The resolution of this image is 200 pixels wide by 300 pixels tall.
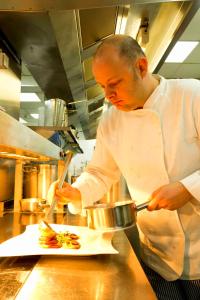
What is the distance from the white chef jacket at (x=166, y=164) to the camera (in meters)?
1.13

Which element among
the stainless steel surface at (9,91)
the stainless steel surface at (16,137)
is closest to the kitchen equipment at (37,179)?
the stainless steel surface at (9,91)

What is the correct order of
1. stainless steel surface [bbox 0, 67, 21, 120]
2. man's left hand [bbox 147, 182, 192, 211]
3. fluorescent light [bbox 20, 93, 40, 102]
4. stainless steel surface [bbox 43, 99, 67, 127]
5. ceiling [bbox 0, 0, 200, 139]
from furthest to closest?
fluorescent light [bbox 20, 93, 40, 102] → stainless steel surface [bbox 43, 99, 67, 127] → stainless steel surface [bbox 0, 67, 21, 120] → ceiling [bbox 0, 0, 200, 139] → man's left hand [bbox 147, 182, 192, 211]

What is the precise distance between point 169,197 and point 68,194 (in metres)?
0.50

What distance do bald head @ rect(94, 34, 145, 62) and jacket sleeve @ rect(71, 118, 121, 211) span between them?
42 centimetres

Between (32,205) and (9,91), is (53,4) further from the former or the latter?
(32,205)

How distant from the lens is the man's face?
1.11 meters

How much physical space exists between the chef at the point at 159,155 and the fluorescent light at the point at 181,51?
2.59 m

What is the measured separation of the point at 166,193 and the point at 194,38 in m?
3.05

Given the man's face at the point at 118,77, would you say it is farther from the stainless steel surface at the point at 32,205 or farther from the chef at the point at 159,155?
the stainless steel surface at the point at 32,205

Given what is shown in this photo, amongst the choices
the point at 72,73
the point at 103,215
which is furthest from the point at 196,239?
the point at 72,73

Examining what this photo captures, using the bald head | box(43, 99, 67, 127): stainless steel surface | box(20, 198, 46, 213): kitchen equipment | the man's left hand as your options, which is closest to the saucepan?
the man's left hand

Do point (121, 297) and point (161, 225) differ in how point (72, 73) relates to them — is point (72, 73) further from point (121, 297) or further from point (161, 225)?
point (121, 297)

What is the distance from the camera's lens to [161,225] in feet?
3.86

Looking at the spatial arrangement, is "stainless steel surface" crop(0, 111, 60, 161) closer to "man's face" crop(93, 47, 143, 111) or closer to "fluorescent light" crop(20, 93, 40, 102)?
"man's face" crop(93, 47, 143, 111)
